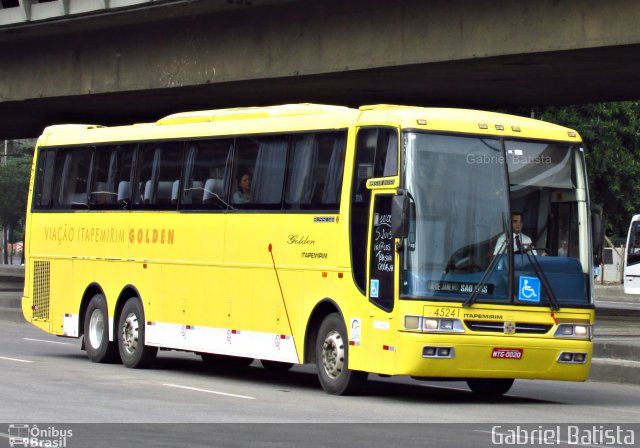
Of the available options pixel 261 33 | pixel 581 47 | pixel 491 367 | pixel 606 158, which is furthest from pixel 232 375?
pixel 606 158

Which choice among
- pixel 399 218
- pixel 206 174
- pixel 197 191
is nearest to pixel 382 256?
pixel 399 218

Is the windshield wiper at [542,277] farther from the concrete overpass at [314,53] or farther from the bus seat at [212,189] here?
the concrete overpass at [314,53]

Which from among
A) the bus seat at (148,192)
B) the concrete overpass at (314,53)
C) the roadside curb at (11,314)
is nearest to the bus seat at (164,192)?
the bus seat at (148,192)

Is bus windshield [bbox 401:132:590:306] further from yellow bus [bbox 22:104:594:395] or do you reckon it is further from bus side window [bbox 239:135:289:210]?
bus side window [bbox 239:135:289:210]

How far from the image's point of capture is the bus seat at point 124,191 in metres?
21.2

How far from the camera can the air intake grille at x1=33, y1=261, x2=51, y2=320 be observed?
23000mm

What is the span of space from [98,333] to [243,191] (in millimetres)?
4318

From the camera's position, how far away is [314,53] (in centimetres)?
2973

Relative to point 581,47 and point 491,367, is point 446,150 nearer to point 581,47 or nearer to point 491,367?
point 491,367

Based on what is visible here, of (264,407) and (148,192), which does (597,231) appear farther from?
(148,192)

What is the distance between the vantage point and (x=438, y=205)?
618 inches

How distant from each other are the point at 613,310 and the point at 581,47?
13994 mm

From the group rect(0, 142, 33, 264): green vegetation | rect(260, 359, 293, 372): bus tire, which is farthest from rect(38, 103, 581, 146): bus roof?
rect(0, 142, 33, 264): green vegetation

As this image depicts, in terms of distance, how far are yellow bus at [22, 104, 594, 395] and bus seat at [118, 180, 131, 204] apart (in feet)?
3.21
